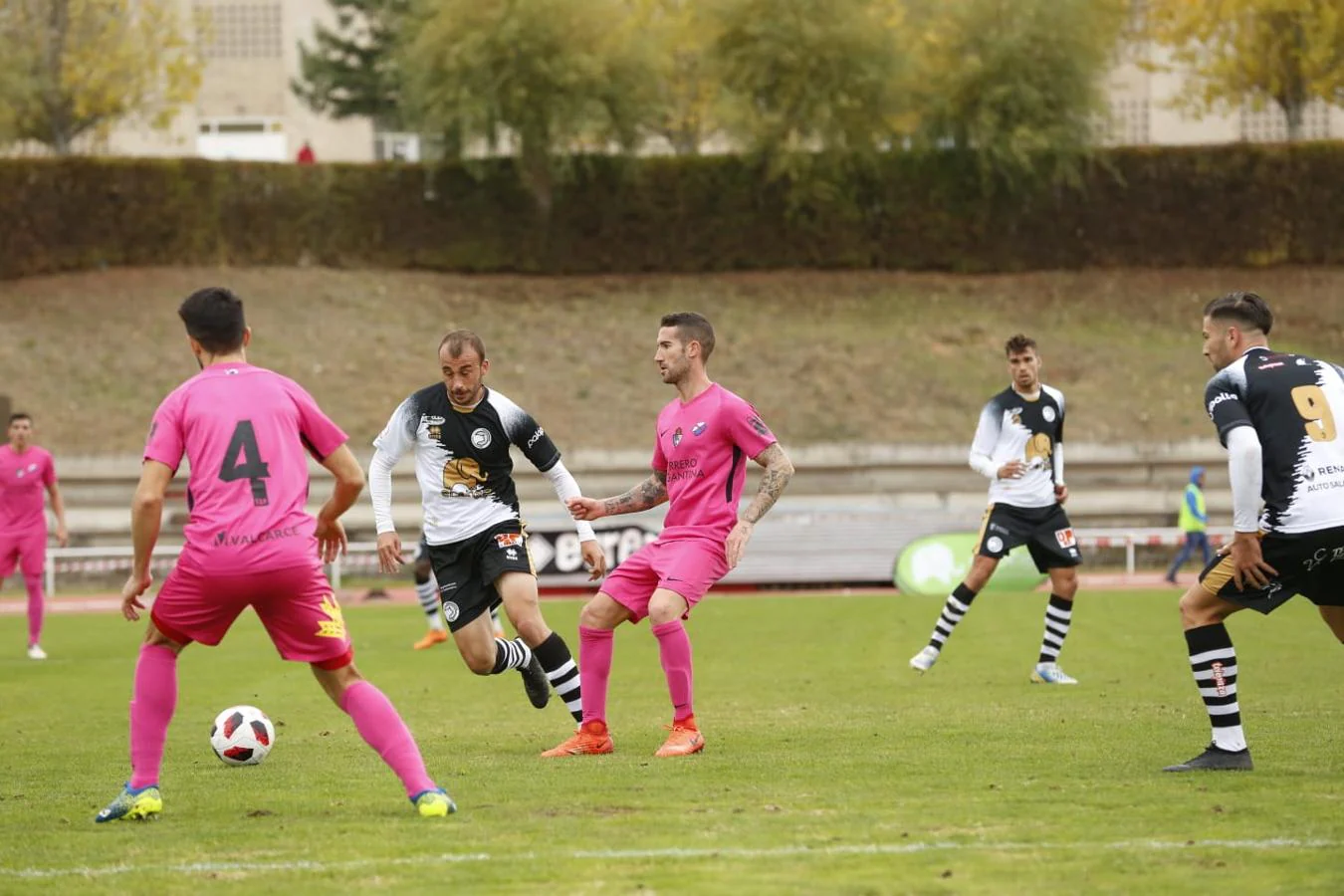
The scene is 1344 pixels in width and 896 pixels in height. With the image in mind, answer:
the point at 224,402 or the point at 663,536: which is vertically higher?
the point at 224,402

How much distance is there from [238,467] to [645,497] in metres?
3.24

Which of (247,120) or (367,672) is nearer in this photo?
(367,672)

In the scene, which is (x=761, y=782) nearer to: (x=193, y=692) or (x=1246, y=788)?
(x=1246, y=788)

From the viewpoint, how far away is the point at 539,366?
3706cm

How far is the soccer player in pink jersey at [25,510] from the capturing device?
17.5m

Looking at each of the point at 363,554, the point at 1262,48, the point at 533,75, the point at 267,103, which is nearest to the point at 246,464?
the point at 363,554

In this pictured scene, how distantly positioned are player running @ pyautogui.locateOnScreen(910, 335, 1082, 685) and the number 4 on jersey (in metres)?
7.64

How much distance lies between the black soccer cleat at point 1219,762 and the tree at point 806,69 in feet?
111

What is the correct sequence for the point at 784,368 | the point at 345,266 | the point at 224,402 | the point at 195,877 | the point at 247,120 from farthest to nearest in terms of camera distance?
the point at 247,120 < the point at 345,266 < the point at 784,368 < the point at 224,402 < the point at 195,877

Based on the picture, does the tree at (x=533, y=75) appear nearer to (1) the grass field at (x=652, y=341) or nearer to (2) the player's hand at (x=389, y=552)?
(1) the grass field at (x=652, y=341)

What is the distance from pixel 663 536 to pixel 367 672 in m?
6.49

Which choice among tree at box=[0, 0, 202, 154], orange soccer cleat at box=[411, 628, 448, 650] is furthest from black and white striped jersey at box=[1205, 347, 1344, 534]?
tree at box=[0, 0, 202, 154]

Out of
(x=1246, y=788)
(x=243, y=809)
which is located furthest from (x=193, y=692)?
(x=1246, y=788)

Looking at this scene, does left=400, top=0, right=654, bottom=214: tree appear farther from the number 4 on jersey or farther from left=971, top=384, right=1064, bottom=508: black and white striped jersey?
the number 4 on jersey
